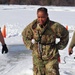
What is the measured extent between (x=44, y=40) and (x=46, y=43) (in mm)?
60

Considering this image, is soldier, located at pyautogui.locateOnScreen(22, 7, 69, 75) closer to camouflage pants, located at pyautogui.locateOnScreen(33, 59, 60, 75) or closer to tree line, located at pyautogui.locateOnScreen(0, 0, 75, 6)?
camouflage pants, located at pyautogui.locateOnScreen(33, 59, 60, 75)

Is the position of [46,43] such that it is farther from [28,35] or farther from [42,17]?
[42,17]

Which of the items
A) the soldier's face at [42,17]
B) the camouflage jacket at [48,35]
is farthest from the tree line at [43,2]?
the soldier's face at [42,17]

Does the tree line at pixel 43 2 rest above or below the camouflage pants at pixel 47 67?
below

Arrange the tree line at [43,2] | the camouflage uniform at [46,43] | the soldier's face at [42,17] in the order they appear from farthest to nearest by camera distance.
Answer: the tree line at [43,2] < the camouflage uniform at [46,43] < the soldier's face at [42,17]

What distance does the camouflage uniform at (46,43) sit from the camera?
478 centimetres

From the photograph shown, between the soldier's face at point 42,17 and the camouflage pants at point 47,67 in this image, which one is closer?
the soldier's face at point 42,17

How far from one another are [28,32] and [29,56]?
4.78 m

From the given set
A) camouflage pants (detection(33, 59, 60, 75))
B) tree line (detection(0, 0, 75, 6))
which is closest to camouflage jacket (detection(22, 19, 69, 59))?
camouflage pants (detection(33, 59, 60, 75))

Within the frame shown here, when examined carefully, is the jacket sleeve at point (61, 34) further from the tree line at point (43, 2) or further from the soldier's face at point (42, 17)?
the tree line at point (43, 2)

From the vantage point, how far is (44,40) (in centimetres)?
479

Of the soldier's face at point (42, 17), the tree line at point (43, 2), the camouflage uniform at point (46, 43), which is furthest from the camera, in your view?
the tree line at point (43, 2)

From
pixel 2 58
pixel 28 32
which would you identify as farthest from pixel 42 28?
pixel 2 58

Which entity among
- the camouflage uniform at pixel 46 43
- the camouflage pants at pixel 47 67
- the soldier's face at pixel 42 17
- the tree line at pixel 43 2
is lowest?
the tree line at pixel 43 2
